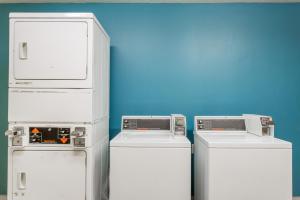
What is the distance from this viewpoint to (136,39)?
2689mm

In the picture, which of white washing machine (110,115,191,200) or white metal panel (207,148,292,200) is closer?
white metal panel (207,148,292,200)

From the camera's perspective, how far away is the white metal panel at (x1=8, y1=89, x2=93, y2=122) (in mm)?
1827

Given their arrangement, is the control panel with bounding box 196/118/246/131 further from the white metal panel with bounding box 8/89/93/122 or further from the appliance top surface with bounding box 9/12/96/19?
the appliance top surface with bounding box 9/12/96/19

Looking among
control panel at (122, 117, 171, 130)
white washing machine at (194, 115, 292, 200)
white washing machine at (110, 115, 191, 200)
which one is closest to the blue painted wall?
control panel at (122, 117, 171, 130)

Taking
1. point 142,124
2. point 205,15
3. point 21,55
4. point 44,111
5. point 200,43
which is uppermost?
point 205,15

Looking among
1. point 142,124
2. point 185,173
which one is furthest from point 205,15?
point 185,173

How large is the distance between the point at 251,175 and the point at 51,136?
5.36 ft

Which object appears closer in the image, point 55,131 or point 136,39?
point 55,131

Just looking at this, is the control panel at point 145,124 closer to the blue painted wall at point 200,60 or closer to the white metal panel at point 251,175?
the blue painted wall at point 200,60

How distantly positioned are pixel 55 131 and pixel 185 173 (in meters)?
1.14

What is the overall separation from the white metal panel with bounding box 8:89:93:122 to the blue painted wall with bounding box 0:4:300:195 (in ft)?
2.83

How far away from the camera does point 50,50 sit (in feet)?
5.96

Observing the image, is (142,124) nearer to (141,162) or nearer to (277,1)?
(141,162)

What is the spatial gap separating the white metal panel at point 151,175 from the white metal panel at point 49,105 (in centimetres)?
52
